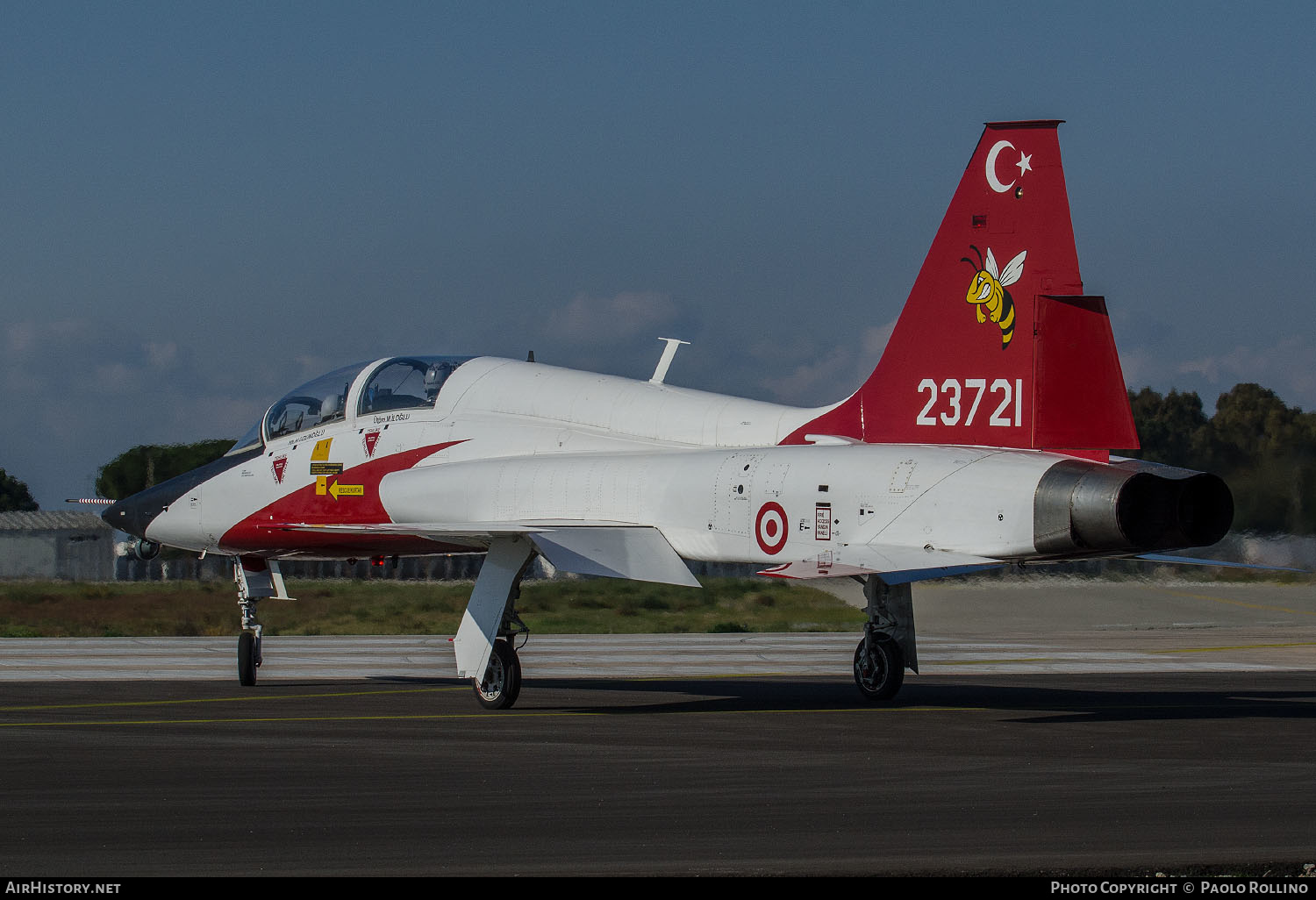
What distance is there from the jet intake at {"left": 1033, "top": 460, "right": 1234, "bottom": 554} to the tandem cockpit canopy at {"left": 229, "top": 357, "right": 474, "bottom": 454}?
7142 mm

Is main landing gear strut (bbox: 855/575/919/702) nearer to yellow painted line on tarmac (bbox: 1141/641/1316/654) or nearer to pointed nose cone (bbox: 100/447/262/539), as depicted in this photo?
pointed nose cone (bbox: 100/447/262/539)

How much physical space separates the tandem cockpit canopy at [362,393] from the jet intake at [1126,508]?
23.4 ft

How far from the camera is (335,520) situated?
17.3m

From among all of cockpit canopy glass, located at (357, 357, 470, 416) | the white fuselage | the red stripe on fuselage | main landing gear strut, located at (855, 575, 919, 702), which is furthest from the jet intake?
cockpit canopy glass, located at (357, 357, 470, 416)

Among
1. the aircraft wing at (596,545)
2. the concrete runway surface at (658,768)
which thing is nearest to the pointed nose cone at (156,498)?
the concrete runway surface at (658,768)

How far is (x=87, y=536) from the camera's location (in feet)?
160

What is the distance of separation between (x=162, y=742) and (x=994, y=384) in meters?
7.64

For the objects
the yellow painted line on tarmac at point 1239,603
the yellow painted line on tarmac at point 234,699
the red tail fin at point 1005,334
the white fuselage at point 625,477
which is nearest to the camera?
the white fuselage at point 625,477

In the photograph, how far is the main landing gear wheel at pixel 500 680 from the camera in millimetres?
15688

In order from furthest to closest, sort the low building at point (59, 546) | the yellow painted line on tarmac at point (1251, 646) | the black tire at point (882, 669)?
1. the low building at point (59, 546)
2. the yellow painted line on tarmac at point (1251, 646)
3. the black tire at point (882, 669)

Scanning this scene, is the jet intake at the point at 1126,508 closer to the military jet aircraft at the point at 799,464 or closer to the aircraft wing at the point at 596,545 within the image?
the military jet aircraft at the point at 799,464

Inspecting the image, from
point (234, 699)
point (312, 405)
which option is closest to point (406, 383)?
A: point (312, 405)

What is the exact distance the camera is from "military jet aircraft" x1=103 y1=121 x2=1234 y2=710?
44.1ft

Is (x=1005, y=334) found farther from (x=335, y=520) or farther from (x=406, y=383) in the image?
(x=335, y=520)
